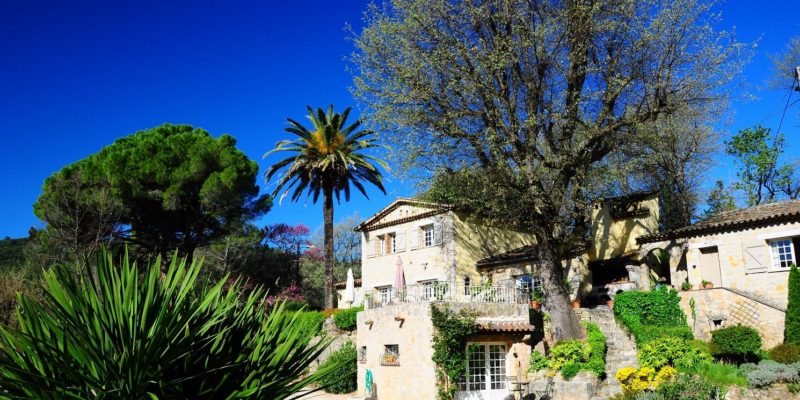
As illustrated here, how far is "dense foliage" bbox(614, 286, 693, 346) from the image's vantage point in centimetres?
2394

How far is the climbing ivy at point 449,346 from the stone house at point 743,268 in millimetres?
9046

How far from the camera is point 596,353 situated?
69.5ft

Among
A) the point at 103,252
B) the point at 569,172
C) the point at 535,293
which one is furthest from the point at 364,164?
the point at 103,252

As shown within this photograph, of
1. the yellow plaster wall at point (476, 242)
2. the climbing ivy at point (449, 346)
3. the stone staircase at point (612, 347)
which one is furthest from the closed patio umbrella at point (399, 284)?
the yellow plaster wall at point (476, 242)

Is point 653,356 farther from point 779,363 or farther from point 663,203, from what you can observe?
point 663,203

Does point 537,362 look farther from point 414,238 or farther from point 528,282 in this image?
point 414,238

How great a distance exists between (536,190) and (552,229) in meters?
1.90

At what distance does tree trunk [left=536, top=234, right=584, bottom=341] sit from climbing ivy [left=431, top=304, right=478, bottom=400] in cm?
352

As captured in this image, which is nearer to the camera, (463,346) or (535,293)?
(463,346)

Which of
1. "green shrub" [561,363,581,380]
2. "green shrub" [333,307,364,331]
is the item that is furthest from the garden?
"green shrub" [333,307,364,331]

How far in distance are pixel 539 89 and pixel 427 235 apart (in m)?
12.9

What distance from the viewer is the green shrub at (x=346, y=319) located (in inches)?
1180

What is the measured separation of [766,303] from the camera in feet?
73.4

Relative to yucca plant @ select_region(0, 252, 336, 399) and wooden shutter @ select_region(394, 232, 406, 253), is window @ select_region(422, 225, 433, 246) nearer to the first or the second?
wooden shutter @ select_region(394, 232, 406, 253)
